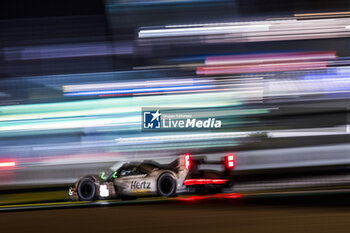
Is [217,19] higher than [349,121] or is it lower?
higher

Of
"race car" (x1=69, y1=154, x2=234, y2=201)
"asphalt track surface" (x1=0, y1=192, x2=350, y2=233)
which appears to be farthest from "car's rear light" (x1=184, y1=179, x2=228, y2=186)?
"asphalt track surface" (x1=0, y1=192, x2=350, y2=233)

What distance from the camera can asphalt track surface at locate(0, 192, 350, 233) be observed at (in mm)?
4734

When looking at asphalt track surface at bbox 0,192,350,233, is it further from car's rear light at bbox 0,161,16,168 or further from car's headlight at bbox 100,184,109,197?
car's rear light at bbox 0,161,16,168

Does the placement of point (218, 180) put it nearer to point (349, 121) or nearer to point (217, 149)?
point (217, 149)

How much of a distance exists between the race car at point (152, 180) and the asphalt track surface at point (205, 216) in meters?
0.57

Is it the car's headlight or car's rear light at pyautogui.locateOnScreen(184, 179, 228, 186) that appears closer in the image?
car's rear light at pyautogui.locateOnScreen(184, 179, 228, 186)

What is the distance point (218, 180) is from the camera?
27.7ft

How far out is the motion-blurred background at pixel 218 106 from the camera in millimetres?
13172

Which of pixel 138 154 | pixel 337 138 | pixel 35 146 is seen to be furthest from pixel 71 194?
pixel 337 138

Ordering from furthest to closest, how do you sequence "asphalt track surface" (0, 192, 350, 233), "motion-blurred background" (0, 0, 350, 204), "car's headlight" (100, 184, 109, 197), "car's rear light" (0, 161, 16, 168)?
"car's rear light" (0, 161, 16, 168) < "motion-blurred background" (0, 0, 350, 204) < "car's headlight" (100, 184, 109, 197) < "asphalt track surface" (0, 192, 350, 233)

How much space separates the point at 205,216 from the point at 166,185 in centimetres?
278

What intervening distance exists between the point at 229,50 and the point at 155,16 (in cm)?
695

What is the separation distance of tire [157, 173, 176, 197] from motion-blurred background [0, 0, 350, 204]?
3.77 m

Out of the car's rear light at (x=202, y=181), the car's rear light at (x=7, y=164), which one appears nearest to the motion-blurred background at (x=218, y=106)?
the car's rear light at (x=7, y=164)
